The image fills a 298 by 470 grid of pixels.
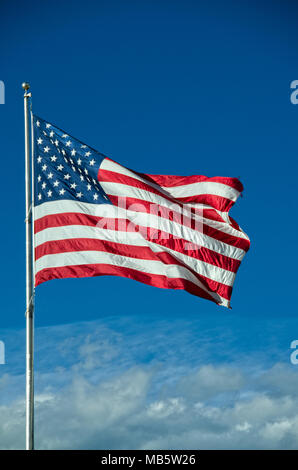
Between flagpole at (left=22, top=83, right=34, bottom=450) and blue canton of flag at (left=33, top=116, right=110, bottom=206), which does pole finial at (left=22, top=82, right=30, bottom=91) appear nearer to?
flagpole at (left=22, top=83, right=34, bottom=450)

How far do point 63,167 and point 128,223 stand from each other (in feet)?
9.08

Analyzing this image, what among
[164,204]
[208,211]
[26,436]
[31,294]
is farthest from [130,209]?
Result: [26,436]

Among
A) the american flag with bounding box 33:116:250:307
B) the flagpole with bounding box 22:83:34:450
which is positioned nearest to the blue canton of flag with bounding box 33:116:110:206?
the american flag with bounding box 33:116:250:307

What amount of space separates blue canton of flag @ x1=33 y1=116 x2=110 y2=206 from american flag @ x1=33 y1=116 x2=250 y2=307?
0.10ft

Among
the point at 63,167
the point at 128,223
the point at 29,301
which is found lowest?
the point at 29,301

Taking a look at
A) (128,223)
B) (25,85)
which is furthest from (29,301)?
(25,85)

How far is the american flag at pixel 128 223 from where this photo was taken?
21.3 meters

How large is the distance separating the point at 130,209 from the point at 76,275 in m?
3.15

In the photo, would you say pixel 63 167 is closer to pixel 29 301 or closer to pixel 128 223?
pixel 128 223

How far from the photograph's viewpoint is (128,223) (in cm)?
2245

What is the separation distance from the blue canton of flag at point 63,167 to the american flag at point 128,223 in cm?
3

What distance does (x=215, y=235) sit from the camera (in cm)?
2366
